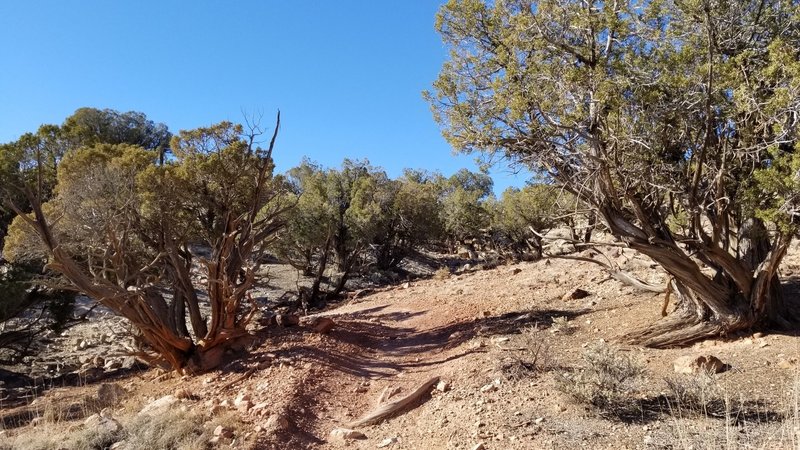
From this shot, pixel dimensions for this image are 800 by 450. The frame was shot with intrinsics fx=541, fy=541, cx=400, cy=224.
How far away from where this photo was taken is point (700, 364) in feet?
19.4

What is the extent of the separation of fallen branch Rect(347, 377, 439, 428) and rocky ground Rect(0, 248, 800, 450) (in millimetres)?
61

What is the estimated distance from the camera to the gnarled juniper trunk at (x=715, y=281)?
675 cm

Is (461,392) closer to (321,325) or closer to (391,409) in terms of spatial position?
(391,409)

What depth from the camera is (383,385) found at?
703 cm

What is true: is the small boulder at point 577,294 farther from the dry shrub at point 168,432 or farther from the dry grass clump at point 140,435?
the dry shrub at point 168,432

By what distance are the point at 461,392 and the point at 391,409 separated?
813 millimetres

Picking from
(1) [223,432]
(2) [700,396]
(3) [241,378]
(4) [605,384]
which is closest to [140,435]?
(1) [223,432]

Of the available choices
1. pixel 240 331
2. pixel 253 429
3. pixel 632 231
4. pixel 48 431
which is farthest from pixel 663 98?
pixel 48 431

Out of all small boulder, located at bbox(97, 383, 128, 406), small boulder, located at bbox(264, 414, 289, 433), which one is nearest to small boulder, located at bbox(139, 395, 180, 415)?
small boulder, located at bbox(97, 383, 128, 406)

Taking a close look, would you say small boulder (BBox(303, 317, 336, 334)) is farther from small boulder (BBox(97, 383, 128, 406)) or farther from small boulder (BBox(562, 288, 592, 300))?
small boulder (BBox(562, 288, 592, 300))

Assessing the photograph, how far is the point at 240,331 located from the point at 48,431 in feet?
10.5

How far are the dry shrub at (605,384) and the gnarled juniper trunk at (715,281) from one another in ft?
6.01

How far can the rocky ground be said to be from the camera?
4.82m

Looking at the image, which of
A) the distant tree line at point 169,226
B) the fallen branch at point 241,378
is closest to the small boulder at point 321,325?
the distant tree line at point 169,226
